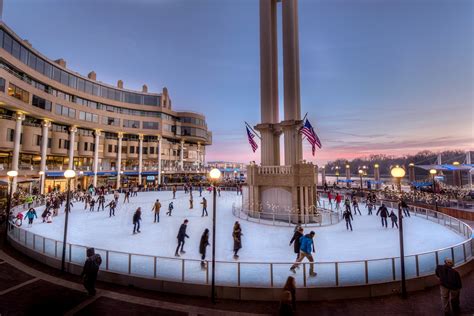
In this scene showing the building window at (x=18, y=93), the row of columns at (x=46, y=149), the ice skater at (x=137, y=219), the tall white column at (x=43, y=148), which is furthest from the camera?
the tall white column at (x=43, y=148)

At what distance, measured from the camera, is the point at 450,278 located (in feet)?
18.9

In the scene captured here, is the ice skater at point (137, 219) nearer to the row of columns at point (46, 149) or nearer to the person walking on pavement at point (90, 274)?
the person walking on pavement at point (90, 274)

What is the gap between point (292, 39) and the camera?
21734mm

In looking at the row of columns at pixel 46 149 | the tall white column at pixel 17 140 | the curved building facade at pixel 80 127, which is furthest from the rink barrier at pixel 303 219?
the tall white column at pixel 17 140

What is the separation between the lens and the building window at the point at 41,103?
120 feet

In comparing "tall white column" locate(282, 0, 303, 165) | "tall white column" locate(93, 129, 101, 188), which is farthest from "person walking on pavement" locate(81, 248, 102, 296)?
"tall white column" locate(93, 129, 101, 188)

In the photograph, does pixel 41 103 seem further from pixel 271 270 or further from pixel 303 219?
pixel 271 270

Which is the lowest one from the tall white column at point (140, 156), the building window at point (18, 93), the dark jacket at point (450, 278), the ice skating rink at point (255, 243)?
the ice skating rink at point (255, 243)

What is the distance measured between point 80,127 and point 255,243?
50.8 metres

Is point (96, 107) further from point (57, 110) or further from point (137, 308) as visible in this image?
point (137, 308)

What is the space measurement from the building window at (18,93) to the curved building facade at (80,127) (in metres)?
0.13

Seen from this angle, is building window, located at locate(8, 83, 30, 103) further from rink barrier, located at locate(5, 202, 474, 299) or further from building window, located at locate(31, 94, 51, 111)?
rink barrier, located at locate(5, 202, 474, 299)

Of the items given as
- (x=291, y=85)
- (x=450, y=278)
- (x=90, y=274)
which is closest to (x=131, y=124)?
(x=291, y=85)

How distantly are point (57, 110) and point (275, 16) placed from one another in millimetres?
40265
